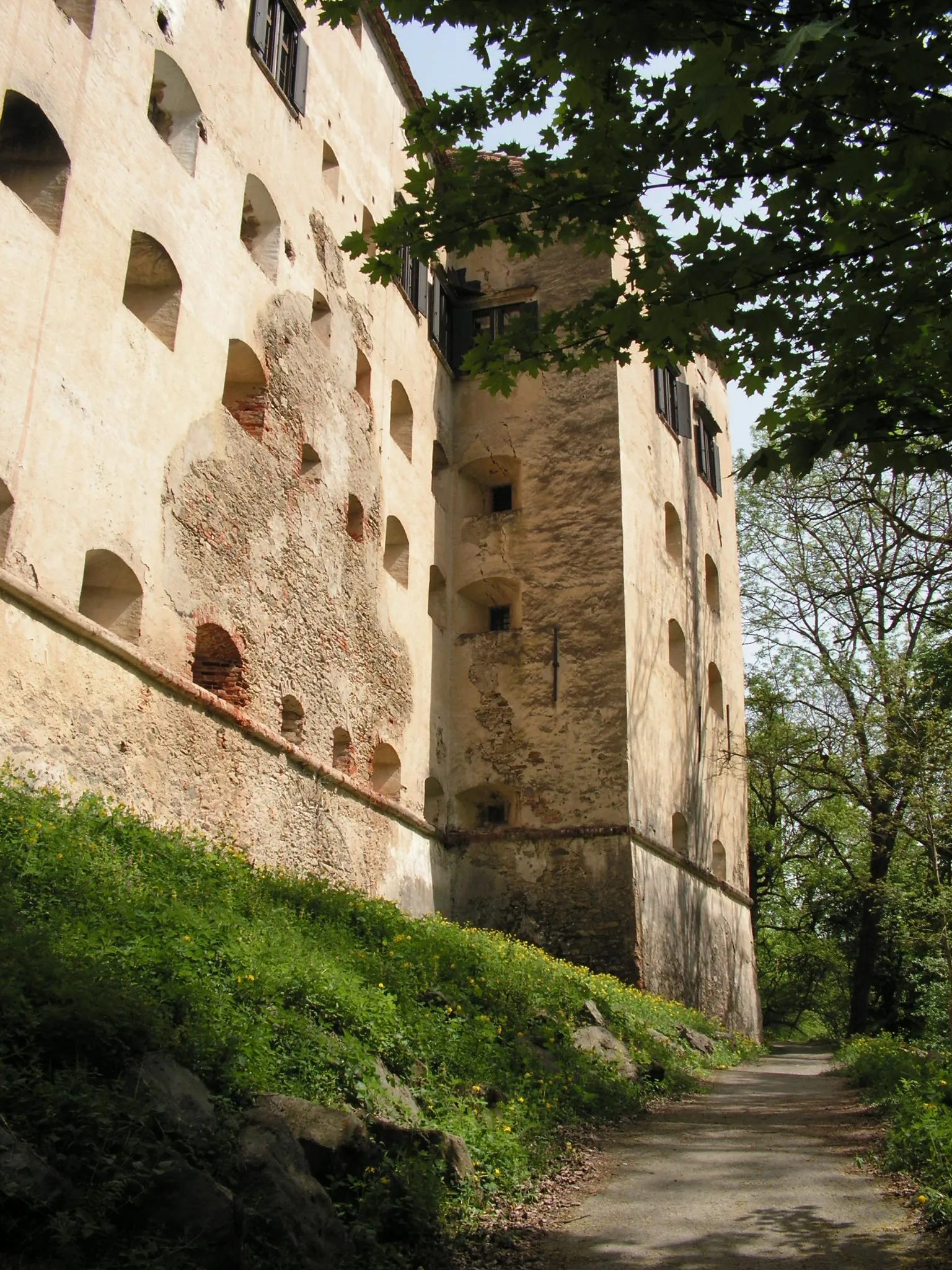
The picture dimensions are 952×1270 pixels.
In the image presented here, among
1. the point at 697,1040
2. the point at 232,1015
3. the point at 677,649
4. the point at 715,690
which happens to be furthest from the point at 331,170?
the point at 232,1015

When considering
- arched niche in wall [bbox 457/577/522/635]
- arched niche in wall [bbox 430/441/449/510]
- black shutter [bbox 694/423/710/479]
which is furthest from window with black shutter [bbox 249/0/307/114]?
black shutter [bbox 694/423/710/479]

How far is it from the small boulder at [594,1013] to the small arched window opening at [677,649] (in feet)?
33.5

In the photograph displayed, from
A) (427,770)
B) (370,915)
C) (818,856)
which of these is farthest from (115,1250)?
(818,856)

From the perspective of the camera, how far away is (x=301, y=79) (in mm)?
15516

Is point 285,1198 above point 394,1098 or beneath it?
beneath

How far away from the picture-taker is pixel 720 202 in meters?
5.53

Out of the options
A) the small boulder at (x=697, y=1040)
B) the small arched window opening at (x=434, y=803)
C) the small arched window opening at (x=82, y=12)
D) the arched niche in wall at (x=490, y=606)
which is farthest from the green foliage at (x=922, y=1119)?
the small arched window opening at (x=82, y=12)

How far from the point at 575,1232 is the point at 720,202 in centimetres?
544

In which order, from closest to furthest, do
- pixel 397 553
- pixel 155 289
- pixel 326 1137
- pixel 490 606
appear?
pixel 326 1137 < pixel 155 289 < pixel 397 553 < pixel 490 606

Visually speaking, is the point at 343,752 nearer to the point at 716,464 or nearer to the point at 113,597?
the point at 113,597

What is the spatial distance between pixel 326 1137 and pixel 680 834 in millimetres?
16041

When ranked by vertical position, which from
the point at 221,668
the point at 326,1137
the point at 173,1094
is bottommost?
the point at 326,1137

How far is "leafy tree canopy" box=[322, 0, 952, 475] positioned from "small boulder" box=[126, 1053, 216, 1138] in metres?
3.94

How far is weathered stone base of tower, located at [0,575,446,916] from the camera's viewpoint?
29.4 ft
